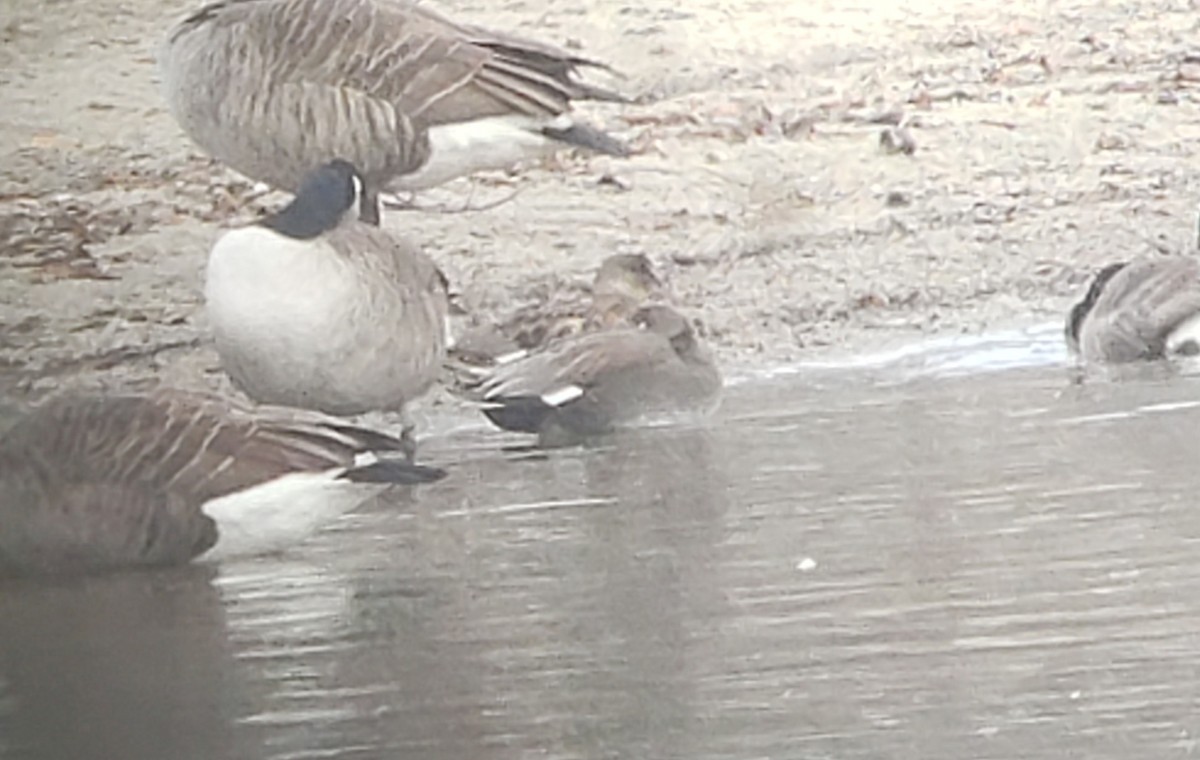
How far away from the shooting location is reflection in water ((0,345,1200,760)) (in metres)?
1.62

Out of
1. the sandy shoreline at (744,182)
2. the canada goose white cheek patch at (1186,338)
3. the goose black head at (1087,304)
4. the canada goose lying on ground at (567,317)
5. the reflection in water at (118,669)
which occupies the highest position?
the sandy shoreline at (744,182)

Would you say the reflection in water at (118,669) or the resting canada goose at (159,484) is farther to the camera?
the resting canada goose at (159,484)

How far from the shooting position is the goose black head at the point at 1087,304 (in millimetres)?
1963

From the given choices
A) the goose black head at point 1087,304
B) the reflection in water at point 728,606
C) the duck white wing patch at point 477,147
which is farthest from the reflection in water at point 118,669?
the goose black head at point 1087,304

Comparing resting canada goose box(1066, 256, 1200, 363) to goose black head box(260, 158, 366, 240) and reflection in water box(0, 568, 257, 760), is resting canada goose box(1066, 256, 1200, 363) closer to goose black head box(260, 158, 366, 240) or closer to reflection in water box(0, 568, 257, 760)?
goose black head box(260, 158, 366, 240)

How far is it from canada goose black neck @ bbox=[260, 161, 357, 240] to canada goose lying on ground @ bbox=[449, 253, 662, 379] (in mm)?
164

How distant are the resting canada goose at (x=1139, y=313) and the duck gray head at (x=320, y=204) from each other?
0.70 m

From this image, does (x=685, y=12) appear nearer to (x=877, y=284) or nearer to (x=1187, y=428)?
(x=877, y=284)

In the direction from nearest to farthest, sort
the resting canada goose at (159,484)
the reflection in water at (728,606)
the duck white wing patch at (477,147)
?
the reflection in water at (728,606) → the resting canada goose at (159,484) → the duck white wing patch at (477,147)

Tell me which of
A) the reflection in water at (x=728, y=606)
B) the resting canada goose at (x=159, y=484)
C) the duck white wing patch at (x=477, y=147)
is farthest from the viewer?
the duck white wing patch at (x=477, y=147)

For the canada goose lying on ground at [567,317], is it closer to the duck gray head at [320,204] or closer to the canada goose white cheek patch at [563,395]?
the canada goose white cheek patch at [563,395]

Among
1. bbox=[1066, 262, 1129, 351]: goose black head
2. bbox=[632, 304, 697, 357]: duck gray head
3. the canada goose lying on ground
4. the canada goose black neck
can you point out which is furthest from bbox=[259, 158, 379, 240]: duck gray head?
bbox=[1066, 262, 1129, 351]: goose black head

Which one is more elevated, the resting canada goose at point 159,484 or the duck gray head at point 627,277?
the duck gray head at point 627,277

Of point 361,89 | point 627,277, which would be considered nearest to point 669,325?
point 627,277
